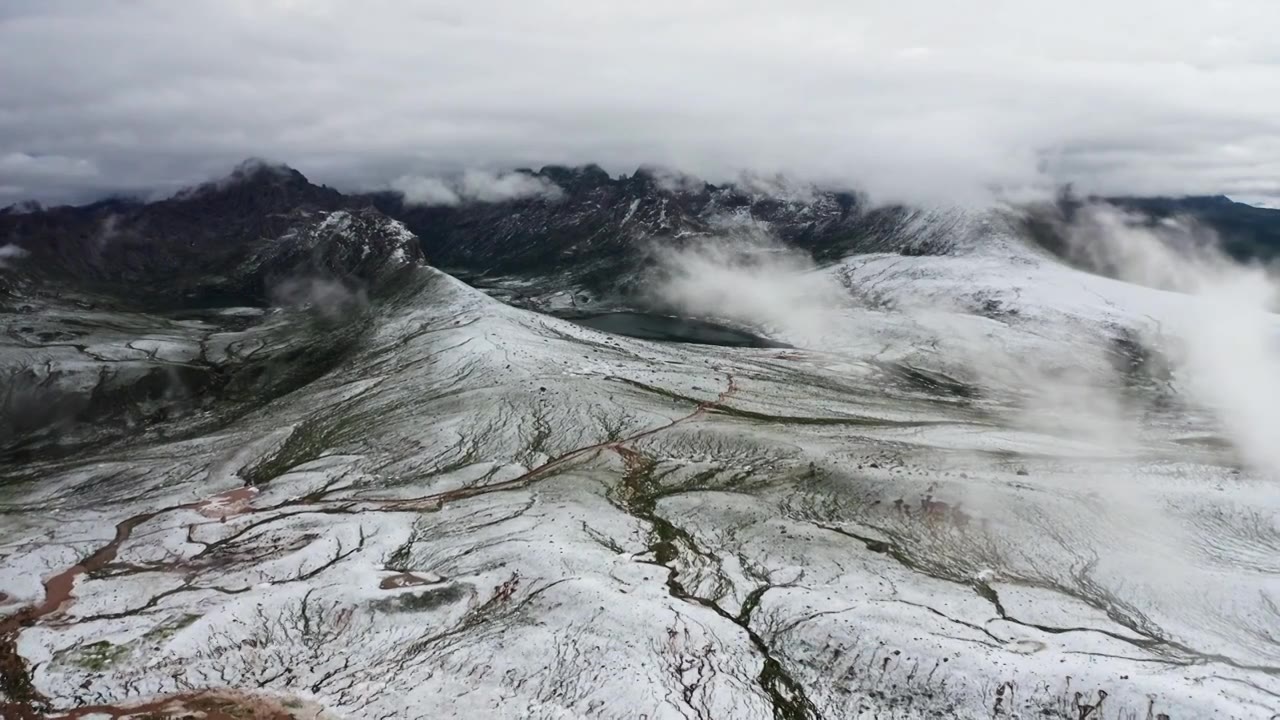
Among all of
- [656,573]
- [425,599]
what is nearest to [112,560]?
[425,599]

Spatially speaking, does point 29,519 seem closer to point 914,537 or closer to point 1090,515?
point 914,537

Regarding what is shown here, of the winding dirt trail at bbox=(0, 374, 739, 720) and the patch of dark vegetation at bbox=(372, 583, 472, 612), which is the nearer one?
the winding dirt trail at bbox=(0, 374, 739, 720)

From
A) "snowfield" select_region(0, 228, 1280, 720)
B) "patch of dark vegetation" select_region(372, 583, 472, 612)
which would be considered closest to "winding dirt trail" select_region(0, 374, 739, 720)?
"snowfield" select_region(0, 228, 1280, 720)

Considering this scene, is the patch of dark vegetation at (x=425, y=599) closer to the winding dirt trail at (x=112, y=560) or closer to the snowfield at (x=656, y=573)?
the snowfield at (x=656, y=573)

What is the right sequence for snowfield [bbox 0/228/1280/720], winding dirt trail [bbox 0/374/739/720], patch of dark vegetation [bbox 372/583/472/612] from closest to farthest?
winding dirt trail [bbox 0/374/739/720]
snowfield [bbox 0/228/1280/720]
patch of dark vegetation [bbox 372/583/472/612]

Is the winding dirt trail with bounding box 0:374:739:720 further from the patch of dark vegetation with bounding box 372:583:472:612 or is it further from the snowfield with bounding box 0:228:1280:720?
the patch of dark vegetation with bounding box 372:583:472:612

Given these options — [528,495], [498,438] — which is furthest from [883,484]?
[498,438]

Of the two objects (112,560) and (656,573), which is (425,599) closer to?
(656,573)

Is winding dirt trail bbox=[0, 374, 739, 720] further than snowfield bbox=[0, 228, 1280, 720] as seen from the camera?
No

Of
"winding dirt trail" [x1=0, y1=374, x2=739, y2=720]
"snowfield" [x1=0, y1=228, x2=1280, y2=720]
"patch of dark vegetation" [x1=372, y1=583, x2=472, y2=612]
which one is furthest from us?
"patch of dark vegetation" [x1=372, y1=583, x2=472, y2=612]

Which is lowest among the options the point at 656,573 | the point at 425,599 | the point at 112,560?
the point at 112,560

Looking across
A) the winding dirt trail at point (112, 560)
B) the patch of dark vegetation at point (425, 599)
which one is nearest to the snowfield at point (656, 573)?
the patch of dark vegetation at point (425, 599)
